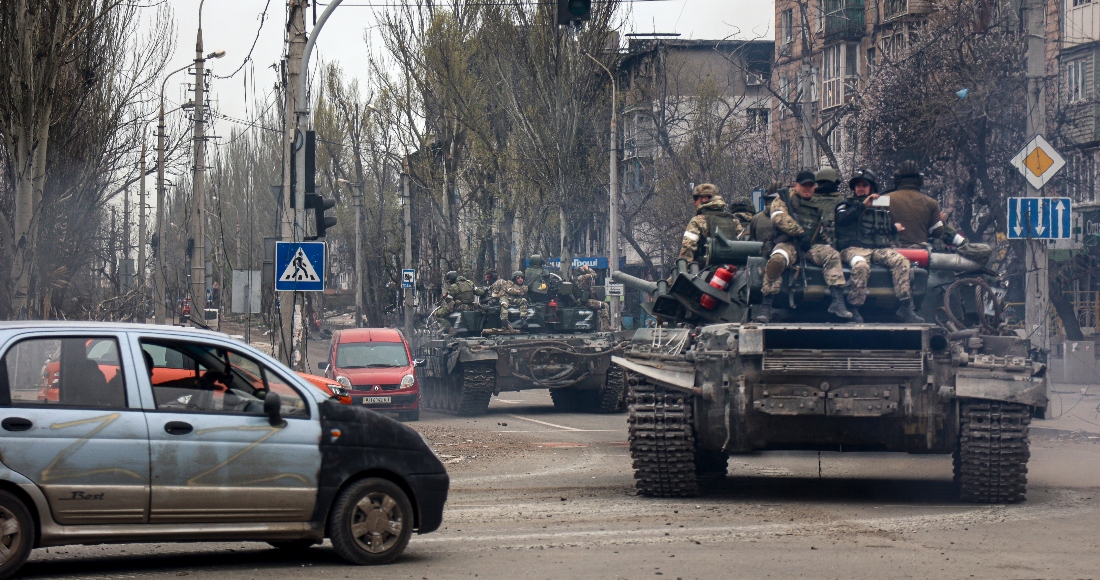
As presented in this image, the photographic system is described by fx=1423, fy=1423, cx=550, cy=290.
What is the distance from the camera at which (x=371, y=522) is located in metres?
8.07

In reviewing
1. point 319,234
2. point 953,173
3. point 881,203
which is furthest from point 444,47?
point 881,203

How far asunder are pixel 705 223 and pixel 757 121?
30864mm

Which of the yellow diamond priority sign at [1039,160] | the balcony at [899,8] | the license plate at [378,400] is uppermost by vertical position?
the balcony at [899,8]

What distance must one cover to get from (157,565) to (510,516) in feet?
10.3

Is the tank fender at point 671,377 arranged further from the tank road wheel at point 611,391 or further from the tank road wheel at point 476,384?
the tank road wheel at point 611,391

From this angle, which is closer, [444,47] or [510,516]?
[510,516]

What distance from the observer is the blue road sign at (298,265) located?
60.7 feet

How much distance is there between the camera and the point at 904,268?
11.5m

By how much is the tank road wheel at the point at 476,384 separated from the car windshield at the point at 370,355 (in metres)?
1.16

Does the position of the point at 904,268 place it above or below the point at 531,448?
above

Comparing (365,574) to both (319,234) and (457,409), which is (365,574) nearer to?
(319,234)

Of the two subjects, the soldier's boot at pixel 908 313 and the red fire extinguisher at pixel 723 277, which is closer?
the soldier's boot at pixel 908 313

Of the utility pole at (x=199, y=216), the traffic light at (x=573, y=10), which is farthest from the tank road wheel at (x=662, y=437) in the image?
the utility pole at (x=199, y=216)

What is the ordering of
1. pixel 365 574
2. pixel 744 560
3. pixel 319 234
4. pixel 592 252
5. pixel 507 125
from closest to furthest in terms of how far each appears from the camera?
pixel 365 574
pixel 744 560
pixel 319 234
pixel 507 125
pixel 592 252
